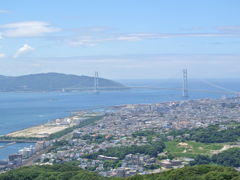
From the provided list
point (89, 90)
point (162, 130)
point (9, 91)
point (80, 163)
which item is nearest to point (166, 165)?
point (80, 163)

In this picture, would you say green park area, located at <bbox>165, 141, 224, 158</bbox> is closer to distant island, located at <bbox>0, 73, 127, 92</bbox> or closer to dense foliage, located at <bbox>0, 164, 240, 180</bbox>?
dense foliage, located at <bbox>0, 164, 240, 180</bbox>

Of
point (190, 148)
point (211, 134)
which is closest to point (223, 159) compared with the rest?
point (190, 148)

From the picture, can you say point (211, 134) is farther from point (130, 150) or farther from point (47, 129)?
point (47, 129)

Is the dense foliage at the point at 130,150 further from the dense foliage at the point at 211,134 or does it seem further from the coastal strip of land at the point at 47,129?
the coastal strip of land at the point at 47,129

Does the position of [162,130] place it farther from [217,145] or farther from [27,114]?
[27,114]

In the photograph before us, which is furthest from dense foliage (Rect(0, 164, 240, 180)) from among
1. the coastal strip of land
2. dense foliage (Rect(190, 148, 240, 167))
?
the coastal strip of land
